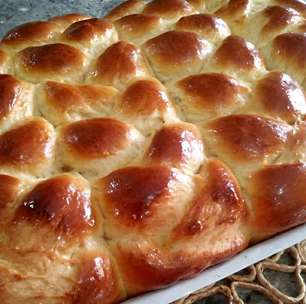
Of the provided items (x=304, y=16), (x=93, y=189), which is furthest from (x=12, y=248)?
(x=304, y=16)

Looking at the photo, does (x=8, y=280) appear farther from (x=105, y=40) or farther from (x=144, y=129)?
(x=105, y=40)

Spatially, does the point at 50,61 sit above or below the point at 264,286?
above

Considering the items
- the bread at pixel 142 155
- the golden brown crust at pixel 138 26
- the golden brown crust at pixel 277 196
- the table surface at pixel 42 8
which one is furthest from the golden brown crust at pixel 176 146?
the table surface at pixel 42 8

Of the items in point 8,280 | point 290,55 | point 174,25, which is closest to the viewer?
point 8,280

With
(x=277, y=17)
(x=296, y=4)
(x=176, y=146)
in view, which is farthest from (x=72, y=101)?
(x=296, y=4)

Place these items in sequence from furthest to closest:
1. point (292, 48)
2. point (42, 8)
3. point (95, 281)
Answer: point (42, 8) < point (292, 48) < point (95, 281)

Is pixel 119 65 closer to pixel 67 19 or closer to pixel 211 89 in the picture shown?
pixel 211 89
